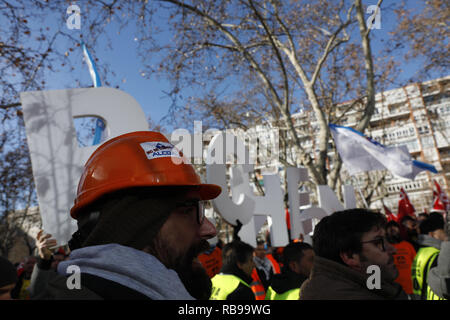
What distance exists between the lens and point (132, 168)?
1054mm

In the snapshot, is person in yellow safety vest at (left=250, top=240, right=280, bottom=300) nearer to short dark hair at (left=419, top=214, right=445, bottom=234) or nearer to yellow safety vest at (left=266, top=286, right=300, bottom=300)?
yellow safety vest at (left=266, top=286, right=300, bottom=300)

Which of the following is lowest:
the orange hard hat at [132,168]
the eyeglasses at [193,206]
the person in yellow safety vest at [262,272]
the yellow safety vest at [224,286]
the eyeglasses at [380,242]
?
the person in yellow safety vest at [262,272]

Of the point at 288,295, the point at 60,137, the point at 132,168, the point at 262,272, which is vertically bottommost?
the point at 262,272

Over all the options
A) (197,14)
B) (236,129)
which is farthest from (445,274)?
(236,129)

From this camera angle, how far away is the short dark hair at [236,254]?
3803 millimetres

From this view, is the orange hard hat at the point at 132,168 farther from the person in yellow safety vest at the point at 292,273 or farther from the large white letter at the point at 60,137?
the person in yellow safety vest at the point at 292,273

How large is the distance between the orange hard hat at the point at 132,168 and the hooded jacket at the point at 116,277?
214 mm

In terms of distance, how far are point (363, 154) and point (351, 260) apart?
617cm

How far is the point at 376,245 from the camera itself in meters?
2.09

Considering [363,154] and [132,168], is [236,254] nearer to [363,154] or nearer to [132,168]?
[132,168]

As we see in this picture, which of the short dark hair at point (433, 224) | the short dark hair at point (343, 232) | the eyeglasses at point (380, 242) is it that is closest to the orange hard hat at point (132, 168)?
the short dark hair at point (343, 232)

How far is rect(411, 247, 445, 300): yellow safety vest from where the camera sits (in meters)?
3.77

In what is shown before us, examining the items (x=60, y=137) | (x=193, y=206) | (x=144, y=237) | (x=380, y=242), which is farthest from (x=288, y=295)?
(x=60, y=137)
